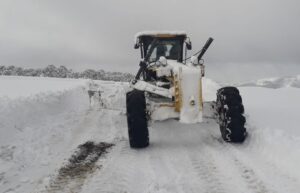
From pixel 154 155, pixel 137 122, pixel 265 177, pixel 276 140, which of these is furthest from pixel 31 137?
pixel 265 177

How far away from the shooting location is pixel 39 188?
6.52 meters

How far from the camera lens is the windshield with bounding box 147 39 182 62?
12969mm

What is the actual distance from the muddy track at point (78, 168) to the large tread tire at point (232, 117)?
2.74 metres

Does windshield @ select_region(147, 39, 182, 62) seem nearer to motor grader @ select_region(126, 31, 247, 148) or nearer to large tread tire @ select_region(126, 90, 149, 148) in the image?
motor grader @ select_region(126, 31, 247, 148)

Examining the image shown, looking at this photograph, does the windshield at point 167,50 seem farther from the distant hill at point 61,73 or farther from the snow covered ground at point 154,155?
the distant hill at point 61,73

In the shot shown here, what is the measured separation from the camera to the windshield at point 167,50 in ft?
42.5

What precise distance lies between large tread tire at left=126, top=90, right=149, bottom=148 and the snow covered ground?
0.75ft

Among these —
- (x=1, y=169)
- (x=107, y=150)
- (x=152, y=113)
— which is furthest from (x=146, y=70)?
(x=1, y=169)

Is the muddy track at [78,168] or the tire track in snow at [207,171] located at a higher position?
the muddy track at [78,168]

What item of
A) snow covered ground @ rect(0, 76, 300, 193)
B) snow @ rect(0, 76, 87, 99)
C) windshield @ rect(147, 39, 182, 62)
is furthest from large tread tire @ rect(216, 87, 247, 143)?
Result: snow @ rect(0, 76, 87, 99)

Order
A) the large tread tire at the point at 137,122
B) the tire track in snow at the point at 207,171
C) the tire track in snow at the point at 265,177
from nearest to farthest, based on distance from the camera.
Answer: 1. the tire track in snow at the point at 265,177
2. the tire track in snow at the point at 207,171
3. the large tread tire at the point at 137,122

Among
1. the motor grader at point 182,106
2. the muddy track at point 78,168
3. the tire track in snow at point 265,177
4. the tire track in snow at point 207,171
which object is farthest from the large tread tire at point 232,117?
the muddy track at point 78,168

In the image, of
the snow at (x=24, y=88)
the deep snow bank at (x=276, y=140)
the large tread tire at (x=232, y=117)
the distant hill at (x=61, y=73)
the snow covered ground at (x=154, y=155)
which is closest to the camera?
the snow covered ground at (x=154, y=155)

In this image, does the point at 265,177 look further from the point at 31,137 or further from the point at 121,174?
the point at 31,137
